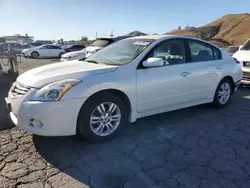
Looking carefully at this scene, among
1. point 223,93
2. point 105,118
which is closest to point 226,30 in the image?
point 223,93

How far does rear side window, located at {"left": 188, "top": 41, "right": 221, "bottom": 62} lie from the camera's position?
15.3 feet

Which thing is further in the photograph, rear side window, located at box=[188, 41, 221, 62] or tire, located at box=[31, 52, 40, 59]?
tire, located at box=[31, 52, 40, 59]

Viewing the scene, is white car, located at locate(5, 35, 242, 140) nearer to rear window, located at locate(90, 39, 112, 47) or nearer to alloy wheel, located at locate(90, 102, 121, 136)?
alloy wheel, located at locate(90, 102, 121, 136)

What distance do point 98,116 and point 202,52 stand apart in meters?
2.65

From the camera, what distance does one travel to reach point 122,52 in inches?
168

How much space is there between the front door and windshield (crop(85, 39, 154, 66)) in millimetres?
229

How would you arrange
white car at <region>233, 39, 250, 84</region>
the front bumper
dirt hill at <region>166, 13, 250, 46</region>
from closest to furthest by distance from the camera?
1. the front bumper
2. white car at <region>233, 39, 250, 84</region>
3. dirt hill at <region>166, 13, 250, 46</region>

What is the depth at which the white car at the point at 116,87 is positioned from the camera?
10.3 ft

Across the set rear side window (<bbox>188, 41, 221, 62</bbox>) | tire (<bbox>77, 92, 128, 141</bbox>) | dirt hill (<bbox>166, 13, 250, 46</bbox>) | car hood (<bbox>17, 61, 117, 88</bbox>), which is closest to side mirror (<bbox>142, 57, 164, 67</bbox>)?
car hood (<bbox>17, 61, 117, 88</bbox>)

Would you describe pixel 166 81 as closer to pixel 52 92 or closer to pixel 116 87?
pixel 116 87

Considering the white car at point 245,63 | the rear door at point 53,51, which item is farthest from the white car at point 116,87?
the rear door at point 53,51

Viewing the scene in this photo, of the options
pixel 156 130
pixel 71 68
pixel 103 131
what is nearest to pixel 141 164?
pixel 103 131

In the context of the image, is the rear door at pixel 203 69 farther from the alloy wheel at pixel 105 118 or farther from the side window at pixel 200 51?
the alloy wheel at pixel 105 118

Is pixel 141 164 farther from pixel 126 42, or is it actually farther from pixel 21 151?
pixel 126 42
